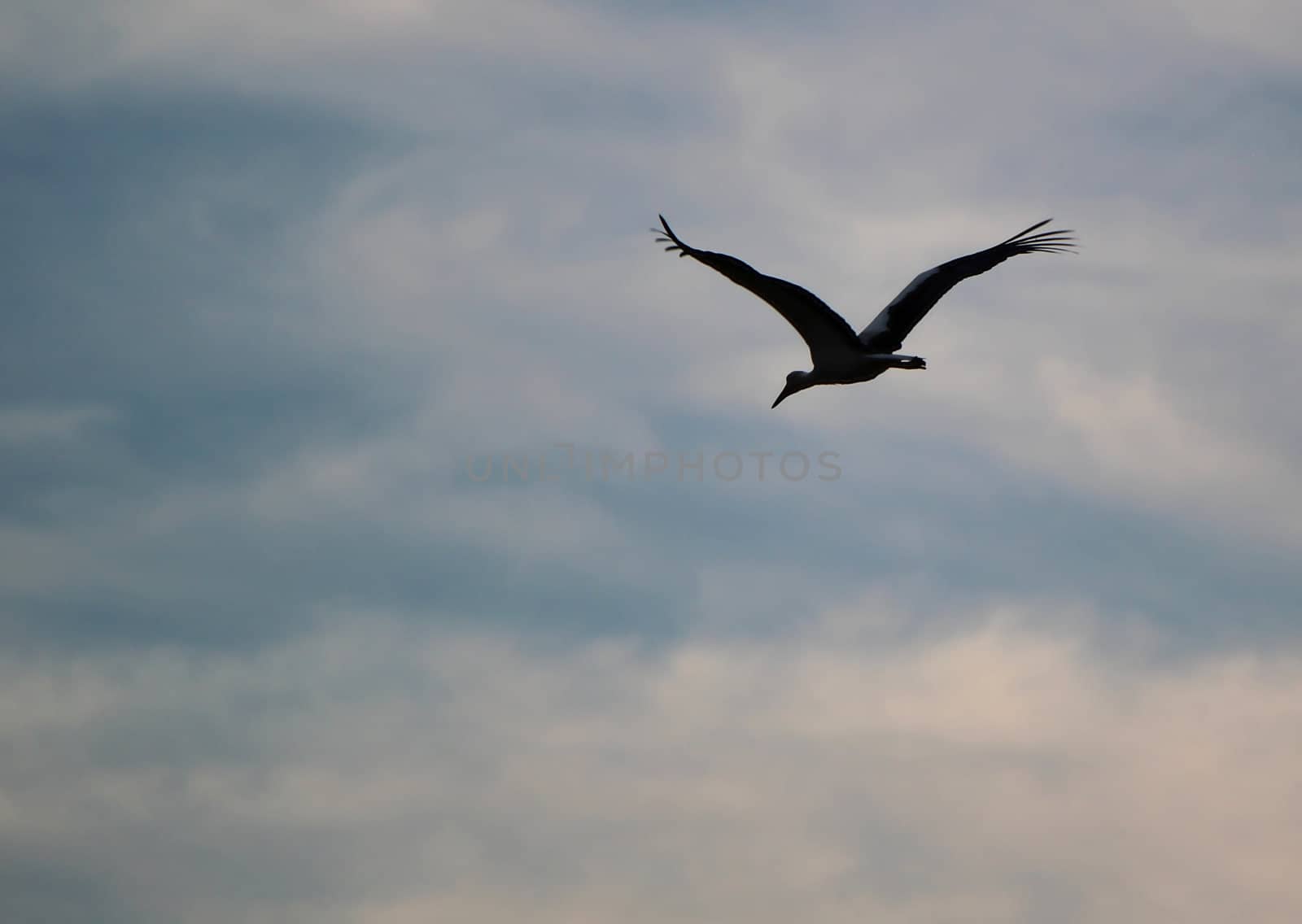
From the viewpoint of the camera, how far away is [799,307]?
26109mm

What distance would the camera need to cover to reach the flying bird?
24922 mm

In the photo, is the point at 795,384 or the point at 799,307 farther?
the point at 795,384

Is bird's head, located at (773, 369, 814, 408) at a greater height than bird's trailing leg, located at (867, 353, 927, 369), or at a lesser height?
greater

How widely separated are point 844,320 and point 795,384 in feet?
9.97

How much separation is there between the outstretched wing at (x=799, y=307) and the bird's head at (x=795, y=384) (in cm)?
55

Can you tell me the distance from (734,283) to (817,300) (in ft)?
5.04

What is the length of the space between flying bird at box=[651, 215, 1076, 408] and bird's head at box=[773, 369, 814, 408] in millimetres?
16

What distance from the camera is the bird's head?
95.0 feet

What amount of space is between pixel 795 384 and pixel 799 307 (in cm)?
334

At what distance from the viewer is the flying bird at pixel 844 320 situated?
24.9 metres

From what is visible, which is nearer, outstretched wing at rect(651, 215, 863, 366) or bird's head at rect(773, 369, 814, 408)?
outstretched wing at rect(651, 215, 863, 366)

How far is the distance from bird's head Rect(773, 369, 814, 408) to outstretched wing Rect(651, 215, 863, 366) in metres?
0.55

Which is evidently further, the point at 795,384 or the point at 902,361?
the point at 795,384

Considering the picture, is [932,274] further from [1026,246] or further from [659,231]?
[659,231]
